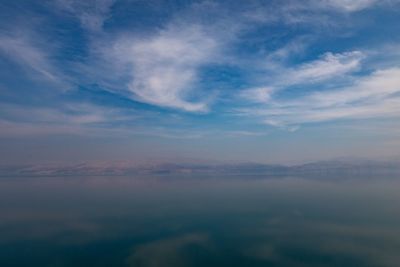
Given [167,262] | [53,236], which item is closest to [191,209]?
[53,236]

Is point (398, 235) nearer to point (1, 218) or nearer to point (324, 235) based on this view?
point (324, 235)

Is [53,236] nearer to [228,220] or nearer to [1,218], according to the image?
[1,218]

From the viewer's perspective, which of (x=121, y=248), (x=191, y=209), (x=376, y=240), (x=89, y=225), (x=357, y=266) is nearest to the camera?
(x=357, y=266)

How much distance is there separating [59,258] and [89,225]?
19.5m

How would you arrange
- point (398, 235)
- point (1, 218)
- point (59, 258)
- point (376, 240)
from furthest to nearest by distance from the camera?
1. point (1, 218)
2. point (398, 235)
3. point (376, 240)
4. point (59, 258)

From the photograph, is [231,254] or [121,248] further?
[121,248]

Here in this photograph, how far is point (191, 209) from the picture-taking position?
228ft

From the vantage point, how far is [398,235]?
1681 inches

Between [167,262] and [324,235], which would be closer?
[167,262]

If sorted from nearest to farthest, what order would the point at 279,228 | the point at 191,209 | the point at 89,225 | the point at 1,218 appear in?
the point at 279,228, the point at 89,225, the point at 1,218, the point at 191,209

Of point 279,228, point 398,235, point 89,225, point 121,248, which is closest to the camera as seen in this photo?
point 121,248

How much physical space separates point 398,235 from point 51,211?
67.7 m

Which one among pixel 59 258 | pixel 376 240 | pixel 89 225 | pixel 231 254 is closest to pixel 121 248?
pixel 59 258

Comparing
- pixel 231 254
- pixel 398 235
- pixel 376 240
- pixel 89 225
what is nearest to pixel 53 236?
pixel 89 225
